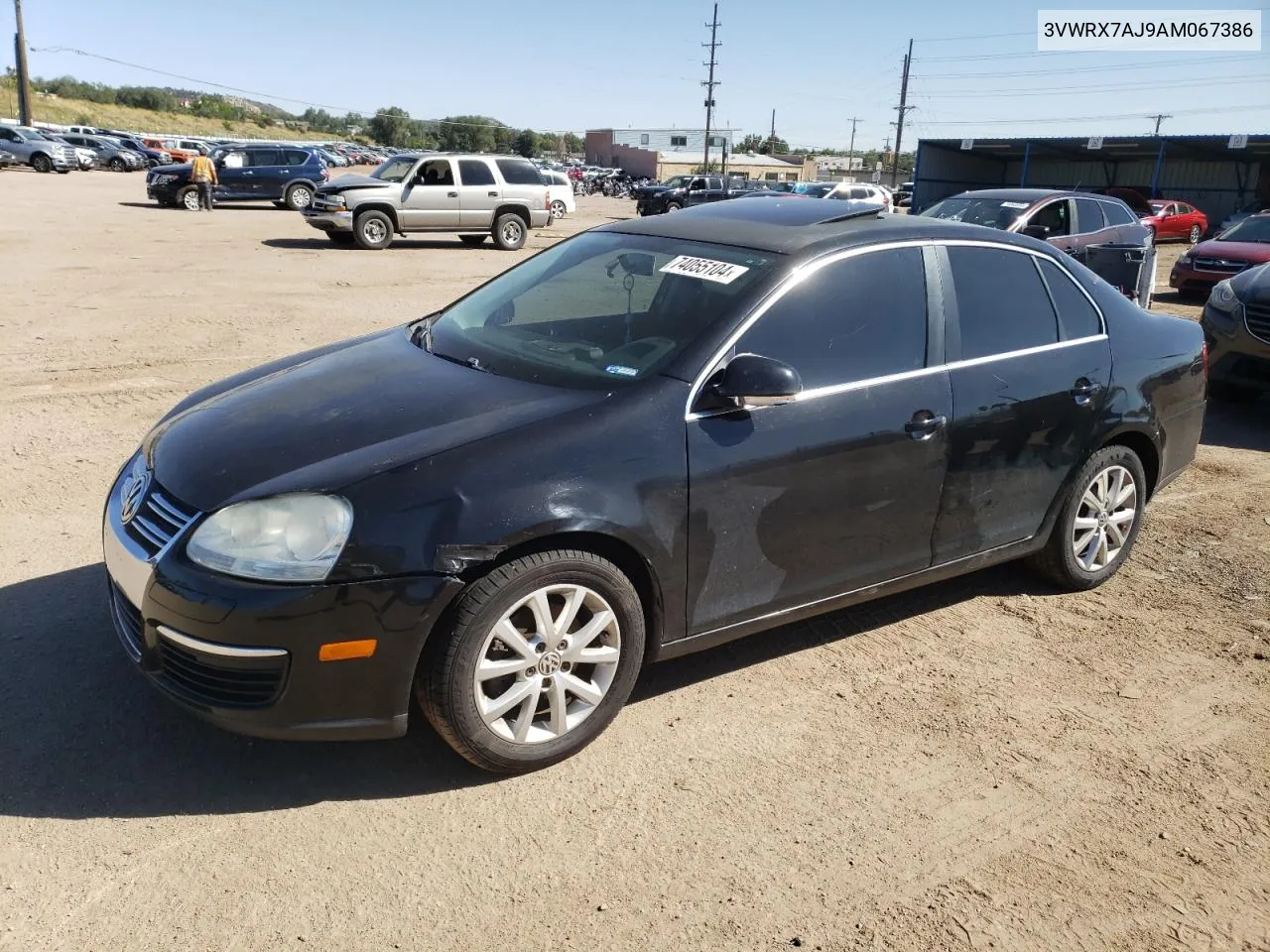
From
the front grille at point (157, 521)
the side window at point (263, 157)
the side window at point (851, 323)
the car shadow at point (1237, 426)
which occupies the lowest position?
the car shadow at point (1237, 426)

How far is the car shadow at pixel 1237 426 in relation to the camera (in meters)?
7.48

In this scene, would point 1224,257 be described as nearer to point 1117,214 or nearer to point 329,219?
point 1117,214

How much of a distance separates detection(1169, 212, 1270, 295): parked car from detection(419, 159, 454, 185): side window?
1289cm

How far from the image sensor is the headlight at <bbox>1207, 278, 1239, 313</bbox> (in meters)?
7.93

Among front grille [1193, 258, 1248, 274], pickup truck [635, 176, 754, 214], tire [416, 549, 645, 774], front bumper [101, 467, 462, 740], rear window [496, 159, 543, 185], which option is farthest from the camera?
pickup truck [635, 176, 754, 214]

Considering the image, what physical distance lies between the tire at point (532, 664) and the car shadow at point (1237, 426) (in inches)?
239

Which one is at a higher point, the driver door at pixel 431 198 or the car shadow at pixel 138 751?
the driver door at pixel 431 198

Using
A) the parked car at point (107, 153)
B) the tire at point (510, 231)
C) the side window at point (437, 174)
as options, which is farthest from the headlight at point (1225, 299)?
the parked car at point (107, 153)

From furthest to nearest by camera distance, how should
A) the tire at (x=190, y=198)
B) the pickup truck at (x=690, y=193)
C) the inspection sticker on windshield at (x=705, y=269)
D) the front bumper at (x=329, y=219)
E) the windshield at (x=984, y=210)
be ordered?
the pickup truck at (x=690, y=193) < the tire at (x=190, y=198) < the front bumper at (x=329, y=219) < the windshield at (x=984, y=210) < the inspection sticker on windshield at (x=705, y=269)

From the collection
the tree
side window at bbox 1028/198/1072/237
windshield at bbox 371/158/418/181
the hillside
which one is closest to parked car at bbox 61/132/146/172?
windshield at bbox 371/158/418/181

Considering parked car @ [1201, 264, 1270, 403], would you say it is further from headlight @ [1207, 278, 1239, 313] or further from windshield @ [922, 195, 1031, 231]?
windshield @ [922, 195, 1031, 231]

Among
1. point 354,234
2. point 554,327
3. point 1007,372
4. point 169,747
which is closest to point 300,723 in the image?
point 169,747

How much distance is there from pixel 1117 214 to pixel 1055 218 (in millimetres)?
1667

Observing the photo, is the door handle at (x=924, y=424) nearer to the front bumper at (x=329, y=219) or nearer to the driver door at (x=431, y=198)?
the front bumper at (x=329, y=219)
